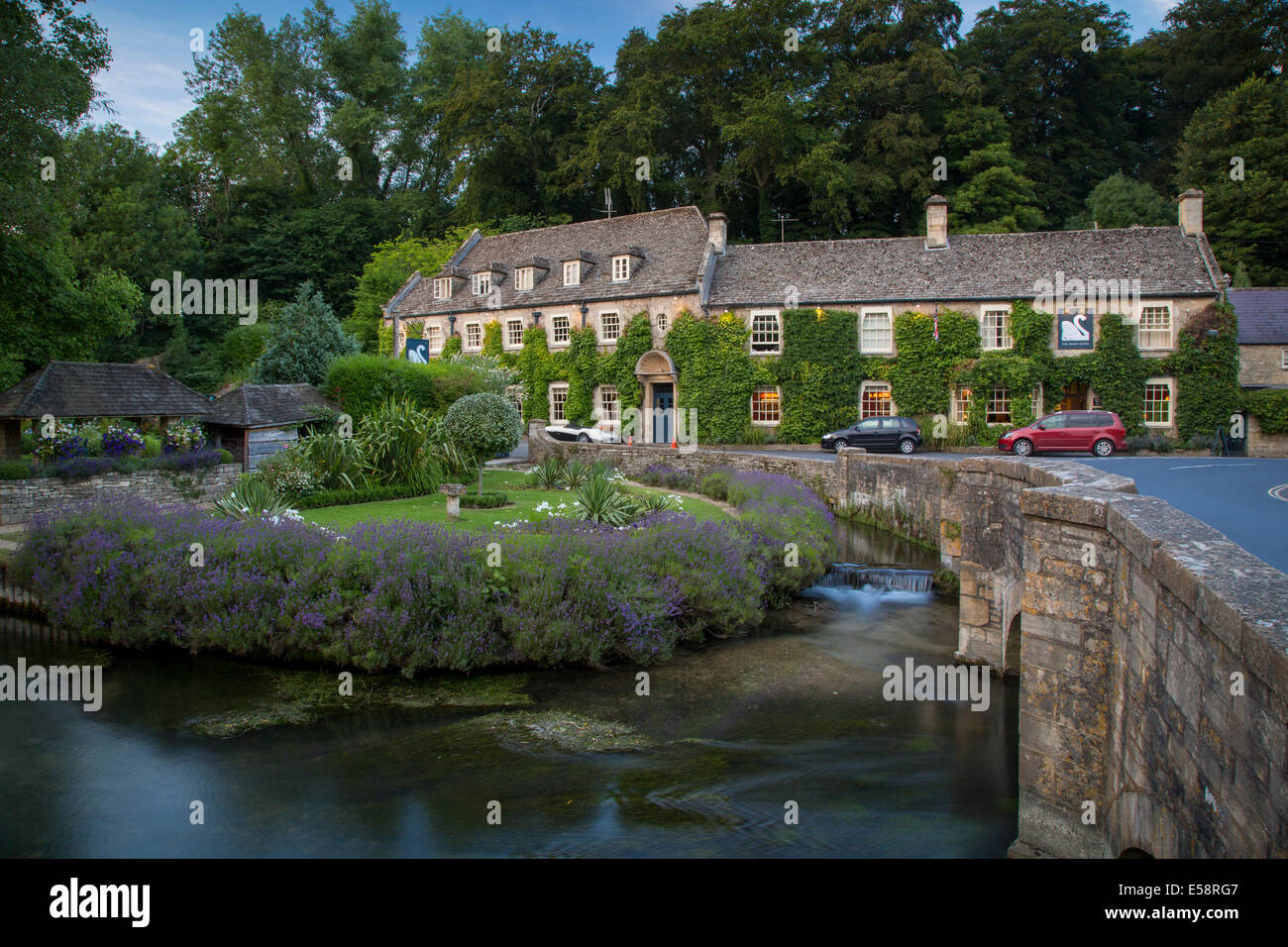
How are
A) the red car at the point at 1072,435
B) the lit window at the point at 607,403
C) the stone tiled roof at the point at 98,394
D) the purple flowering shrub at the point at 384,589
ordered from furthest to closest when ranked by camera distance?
the lit window at the point at 607,403 < the red car at the point at 1072,435 < the stone tiled roof at the point at 98,394 < the purple flowering shrub at the point at 384,589

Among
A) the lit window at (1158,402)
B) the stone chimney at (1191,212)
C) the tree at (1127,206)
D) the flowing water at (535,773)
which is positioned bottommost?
the flowing water at (535,773)

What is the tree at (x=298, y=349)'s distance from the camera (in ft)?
93.1

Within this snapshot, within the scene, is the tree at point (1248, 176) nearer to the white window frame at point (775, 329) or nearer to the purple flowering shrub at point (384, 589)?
the white window frame at point (775, 329)

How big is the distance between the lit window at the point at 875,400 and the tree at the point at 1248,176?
2000 centimetres

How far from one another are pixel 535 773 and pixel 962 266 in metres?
29.5

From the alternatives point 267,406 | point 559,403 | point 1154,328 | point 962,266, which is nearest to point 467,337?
point 559,403

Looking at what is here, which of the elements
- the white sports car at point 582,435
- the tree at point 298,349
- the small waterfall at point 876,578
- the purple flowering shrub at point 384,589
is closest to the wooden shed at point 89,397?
the purple flowering shrub at point 384,589

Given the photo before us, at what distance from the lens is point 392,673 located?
12055 millimetres

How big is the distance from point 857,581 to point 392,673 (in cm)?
967

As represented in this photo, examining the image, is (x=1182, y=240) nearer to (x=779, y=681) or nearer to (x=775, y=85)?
(x=775, y=85)

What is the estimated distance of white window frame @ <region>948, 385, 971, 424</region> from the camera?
1247 inches

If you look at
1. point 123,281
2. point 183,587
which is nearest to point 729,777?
point 183,587

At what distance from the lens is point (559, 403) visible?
37938 mm

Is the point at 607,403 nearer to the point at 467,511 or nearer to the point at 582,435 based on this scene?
the point at 582,435
